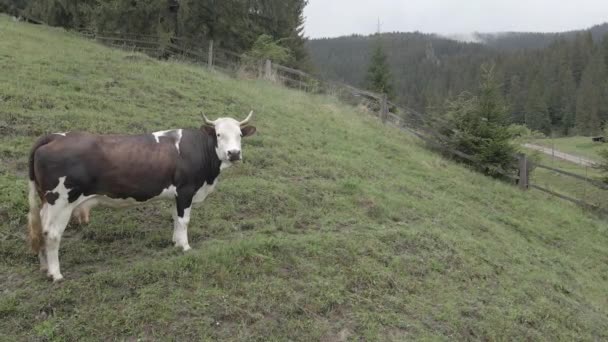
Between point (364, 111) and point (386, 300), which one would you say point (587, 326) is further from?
point (364, 111)

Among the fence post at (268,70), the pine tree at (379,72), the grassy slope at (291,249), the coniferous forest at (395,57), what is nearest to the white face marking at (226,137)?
the grassy slope at (291,249)

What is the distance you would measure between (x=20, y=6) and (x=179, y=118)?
25387 mm

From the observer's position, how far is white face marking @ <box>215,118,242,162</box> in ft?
18.7

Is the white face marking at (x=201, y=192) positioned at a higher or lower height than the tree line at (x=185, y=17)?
lower

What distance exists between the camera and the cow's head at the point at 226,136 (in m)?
5.65

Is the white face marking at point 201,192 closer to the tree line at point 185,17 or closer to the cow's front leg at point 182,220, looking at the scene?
the cow's front leg at point 182,220

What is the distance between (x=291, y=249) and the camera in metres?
6.12

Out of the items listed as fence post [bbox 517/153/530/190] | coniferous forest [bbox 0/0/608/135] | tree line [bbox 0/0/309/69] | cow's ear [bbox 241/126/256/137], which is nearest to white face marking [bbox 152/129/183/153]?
cow's ear [bbox 241/126/256/137]

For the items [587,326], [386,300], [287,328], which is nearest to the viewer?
[287,328]

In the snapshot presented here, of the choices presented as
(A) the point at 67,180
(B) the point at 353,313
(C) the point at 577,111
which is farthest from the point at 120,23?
(C) the point at 577,111

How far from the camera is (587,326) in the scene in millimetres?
6344

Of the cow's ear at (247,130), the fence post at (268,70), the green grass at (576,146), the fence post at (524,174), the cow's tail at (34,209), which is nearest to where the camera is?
the cow's tail at (34,209)

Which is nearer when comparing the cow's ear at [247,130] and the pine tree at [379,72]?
the cow's ear at [247,130]

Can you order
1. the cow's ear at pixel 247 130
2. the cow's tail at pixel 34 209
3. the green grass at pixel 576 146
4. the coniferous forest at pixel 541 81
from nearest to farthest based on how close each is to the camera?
the cow's tail at pixel 34 209, the cow's ear at pixel 247 130, the green grass at pixel 576 146, the coniferous forest at pixel 541 81
